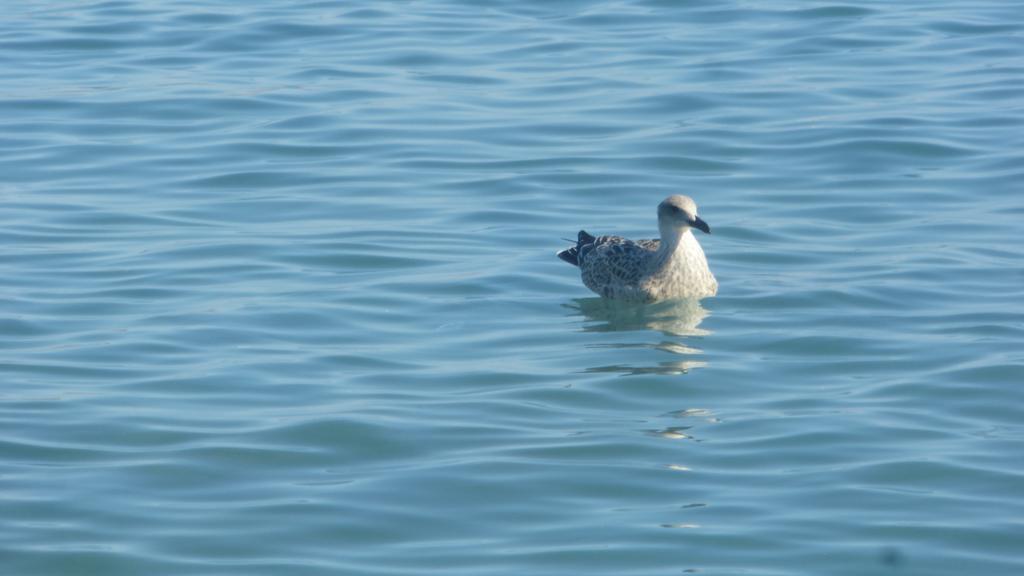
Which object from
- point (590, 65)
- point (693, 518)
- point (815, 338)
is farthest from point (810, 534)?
point (590, 65)

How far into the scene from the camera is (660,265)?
12609 mm

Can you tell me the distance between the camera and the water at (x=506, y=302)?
26.9 feet

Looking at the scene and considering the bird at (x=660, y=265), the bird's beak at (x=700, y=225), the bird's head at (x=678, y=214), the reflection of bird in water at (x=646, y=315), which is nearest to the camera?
the reflection of bird in water at (x=646, y=315)

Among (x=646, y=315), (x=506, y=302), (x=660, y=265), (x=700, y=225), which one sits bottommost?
(x=646, y=315)

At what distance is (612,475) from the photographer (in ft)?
28.7

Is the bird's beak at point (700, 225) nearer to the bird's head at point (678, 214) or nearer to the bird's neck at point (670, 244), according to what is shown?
the bird's head at point (678, 214)

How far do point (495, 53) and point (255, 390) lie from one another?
34.5 feet

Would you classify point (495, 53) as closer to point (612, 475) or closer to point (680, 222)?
point (680, 222)

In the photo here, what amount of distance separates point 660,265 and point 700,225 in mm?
522

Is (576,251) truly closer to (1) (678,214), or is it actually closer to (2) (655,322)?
(1) (678,214)

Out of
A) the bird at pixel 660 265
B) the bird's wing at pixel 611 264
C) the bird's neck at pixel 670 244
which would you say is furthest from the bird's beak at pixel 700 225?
the bird's wing at pixel 611 264

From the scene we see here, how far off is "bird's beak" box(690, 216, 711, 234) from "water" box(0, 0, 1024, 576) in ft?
1.65

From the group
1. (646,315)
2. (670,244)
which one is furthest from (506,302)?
(670,244)

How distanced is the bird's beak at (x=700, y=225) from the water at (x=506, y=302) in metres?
0.50
